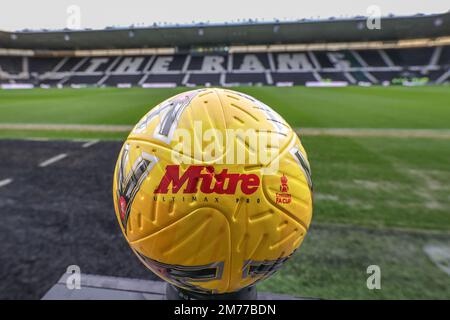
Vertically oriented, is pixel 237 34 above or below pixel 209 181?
above

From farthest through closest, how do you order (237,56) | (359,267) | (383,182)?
(237,56), (383,182), (359,267)

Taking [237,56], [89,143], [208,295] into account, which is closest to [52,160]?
[89,143]

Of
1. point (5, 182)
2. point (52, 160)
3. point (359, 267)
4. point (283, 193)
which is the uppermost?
point (283, 193)

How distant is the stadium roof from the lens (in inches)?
1468

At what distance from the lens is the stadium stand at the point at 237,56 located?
Answer: 1533 inches

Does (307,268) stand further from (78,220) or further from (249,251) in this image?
(78,220)

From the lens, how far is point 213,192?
1.22 metres

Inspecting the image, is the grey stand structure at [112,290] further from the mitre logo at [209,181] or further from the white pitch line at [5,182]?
the white pitch line at [5,182]

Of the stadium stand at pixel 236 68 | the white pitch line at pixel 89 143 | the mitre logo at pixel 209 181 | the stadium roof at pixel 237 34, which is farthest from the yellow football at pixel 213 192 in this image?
the stadium roof at pixel 237 34

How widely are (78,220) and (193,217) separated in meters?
2.63

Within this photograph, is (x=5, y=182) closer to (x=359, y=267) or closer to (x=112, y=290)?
(x=112, y=290)

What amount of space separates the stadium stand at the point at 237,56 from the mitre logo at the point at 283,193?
3765 centimetres

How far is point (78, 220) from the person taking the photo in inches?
130

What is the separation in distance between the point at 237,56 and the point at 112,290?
1922 inches
